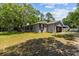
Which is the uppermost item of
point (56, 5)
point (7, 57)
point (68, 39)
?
point (56, 5)

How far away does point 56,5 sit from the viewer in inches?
115

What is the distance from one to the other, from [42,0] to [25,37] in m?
0.54

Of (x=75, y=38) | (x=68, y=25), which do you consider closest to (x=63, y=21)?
(x=68, y=25)

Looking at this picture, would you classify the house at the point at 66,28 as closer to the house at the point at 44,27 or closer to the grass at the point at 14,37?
the house at the point at 44,27

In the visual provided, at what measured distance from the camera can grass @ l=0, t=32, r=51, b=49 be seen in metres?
2.92

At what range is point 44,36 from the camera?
9.73ft

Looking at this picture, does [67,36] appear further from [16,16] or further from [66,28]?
[16,16]

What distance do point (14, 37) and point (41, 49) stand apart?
15.4 inches

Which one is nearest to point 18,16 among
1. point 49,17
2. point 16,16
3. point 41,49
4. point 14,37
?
point 16,16

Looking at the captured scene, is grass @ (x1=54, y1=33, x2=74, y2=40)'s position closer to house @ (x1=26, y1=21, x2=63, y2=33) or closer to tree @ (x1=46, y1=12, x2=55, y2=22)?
house @ (x1=26, y1=21, x2=63, y2=33)

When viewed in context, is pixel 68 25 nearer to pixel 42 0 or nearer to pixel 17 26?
pixel 42 0

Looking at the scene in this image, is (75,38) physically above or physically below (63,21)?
below

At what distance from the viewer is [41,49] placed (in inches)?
115

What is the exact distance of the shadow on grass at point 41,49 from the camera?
9.50 feet
